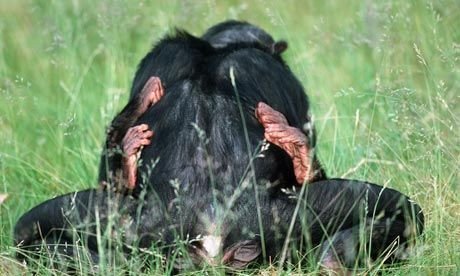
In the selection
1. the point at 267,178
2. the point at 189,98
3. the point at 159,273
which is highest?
the point at 189,98

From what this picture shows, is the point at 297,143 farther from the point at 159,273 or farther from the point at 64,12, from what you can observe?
the point at 64,12

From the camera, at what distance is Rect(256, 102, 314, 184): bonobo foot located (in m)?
4.27

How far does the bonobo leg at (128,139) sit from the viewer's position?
432 cm

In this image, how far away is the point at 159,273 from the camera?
415 cm

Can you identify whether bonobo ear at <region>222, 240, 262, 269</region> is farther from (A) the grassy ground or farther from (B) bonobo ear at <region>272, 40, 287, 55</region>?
(B) bonobo ear at <region>272, 40, 287, 55</region>

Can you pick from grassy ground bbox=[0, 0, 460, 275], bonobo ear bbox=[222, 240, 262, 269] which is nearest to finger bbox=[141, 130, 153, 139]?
grassy ground bbox=[0, 0, 460, 275]

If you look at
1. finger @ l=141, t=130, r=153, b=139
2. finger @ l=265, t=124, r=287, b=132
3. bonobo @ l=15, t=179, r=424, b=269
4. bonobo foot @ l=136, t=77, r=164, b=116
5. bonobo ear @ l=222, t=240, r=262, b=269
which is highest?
bonobo foot @ l=136, t=77, r=164, b=116

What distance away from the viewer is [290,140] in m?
4.27

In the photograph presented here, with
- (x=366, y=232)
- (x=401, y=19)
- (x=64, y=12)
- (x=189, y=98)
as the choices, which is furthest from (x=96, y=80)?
(x=366, y=232)

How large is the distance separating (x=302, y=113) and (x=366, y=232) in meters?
0.78

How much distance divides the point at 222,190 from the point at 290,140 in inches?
13.5

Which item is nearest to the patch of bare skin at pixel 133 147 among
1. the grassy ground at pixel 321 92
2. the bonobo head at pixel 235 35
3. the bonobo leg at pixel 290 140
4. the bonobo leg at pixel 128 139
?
the bonobo leg at pixel 128 139

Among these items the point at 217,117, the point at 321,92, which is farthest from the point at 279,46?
the point at 321,92

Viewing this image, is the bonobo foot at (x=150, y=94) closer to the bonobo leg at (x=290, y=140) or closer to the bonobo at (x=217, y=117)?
the bonobo at (x=217, y=117)
